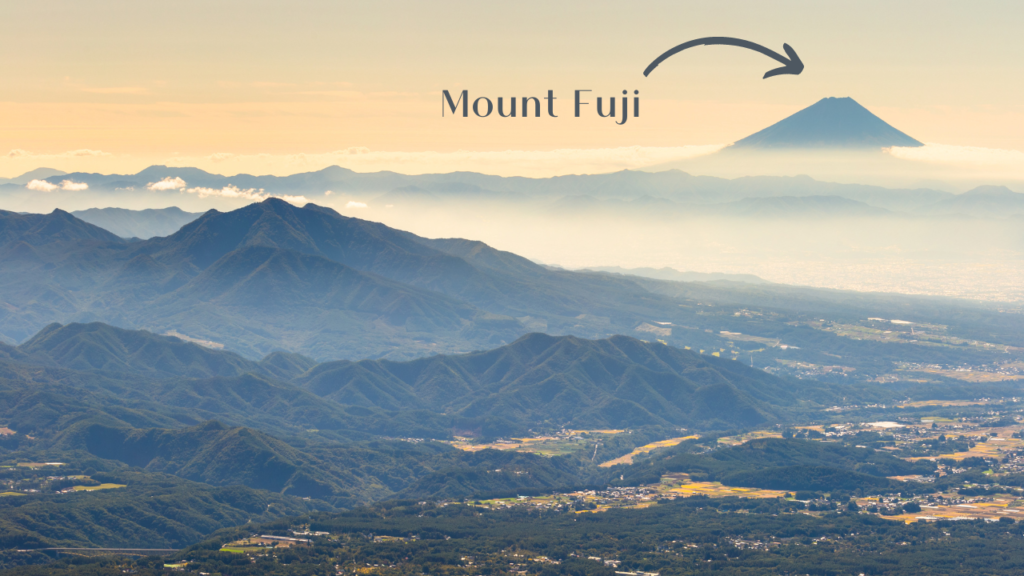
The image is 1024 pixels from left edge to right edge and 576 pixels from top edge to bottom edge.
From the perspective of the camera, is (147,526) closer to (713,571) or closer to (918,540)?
(713,571)

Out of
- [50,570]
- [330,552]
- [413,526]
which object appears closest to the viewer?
[50,570]

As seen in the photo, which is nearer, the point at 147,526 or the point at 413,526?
the point at 413,526

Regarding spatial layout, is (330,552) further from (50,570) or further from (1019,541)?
(1019,541)

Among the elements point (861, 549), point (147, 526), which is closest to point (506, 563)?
point (861, 549)

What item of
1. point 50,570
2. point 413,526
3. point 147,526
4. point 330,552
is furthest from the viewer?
point 147,526

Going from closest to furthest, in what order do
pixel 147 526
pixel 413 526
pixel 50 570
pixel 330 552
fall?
pixel 50 570 < pixel 330 552 < pixel 413 526 < pixel 147 526

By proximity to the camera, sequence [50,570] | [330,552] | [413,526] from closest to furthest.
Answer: [50,570] → [330,552] → [413,526]

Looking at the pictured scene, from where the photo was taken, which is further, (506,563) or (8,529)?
(8,529)

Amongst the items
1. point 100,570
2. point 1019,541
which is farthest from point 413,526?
point 1019,541

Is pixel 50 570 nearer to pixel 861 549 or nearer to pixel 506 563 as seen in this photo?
pixel 506 563
